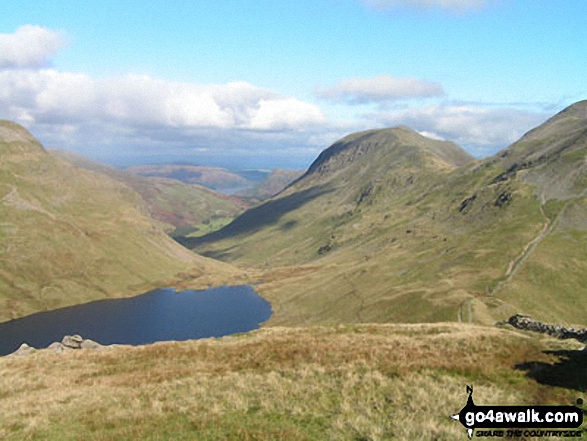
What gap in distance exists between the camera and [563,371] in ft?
87.9

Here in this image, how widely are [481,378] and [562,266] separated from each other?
6015 inches

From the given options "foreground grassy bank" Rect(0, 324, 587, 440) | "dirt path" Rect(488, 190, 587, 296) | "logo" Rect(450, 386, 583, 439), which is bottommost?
"dirt path" Rect(488, 190, 587, 296)

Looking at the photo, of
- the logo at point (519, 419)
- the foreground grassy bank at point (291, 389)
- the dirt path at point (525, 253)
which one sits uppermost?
the logo at point (519, 419)

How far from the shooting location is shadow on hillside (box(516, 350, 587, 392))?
81.3 ft

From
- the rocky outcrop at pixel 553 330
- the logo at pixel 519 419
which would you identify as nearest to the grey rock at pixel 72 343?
the logo at pixel 519 419

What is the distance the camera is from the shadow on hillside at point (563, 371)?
81.3ft

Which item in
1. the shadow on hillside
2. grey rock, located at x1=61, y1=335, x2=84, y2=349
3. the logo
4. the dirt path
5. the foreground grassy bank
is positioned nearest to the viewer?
the logo

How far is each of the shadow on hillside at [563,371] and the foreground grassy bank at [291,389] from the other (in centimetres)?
8

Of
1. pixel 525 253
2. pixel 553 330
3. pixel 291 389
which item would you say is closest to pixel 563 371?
pixel 291 389

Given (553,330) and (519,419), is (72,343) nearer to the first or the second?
(519,419)

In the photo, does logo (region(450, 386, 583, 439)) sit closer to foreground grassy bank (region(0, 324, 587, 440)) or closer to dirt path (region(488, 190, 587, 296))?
foreground grassy bank (region(0, 324, 587, 440))

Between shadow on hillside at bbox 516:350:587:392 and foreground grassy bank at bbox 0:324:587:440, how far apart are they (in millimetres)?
81

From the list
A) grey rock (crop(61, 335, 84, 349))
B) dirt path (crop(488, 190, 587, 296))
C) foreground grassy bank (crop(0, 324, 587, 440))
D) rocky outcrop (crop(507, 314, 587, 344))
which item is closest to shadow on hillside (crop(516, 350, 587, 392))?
foreground grassy bank (crop(0, 324, 587, 440))

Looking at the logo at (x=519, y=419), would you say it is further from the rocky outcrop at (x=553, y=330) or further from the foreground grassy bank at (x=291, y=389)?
the rocky outcrop at (x=553, y=330)
